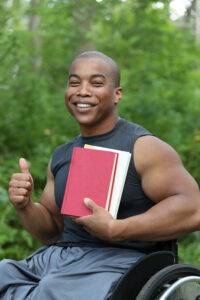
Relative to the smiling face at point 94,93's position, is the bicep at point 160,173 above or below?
below

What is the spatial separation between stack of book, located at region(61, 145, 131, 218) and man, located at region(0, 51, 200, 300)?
7 cm

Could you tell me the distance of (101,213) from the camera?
305 centimetres

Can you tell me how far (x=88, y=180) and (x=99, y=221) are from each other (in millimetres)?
249

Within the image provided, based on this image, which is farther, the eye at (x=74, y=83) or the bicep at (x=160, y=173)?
the eye at (x=74, y=83)

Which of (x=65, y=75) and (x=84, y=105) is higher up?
(x=65, y=75)

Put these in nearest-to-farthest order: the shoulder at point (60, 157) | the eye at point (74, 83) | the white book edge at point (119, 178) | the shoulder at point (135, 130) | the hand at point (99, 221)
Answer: the hand at point (99, 221) < the white book edge at point (119, 178) < the shoulder at point (135, 130) < the eye at point (74, 83) < the shoulder at point (60, 157)

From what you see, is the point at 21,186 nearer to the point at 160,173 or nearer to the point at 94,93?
the point at 94,93

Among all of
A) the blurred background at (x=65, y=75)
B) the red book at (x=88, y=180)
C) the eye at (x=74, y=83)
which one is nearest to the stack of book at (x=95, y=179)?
the red book at (x=88, y=180)

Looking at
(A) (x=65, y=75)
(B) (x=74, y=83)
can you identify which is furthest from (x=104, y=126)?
(A) (x=65, y=75)

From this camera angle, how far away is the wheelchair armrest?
9.64 feet

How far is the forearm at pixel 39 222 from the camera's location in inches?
140

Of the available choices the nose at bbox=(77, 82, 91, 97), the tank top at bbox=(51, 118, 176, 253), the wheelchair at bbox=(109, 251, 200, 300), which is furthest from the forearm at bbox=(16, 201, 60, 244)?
the wheelchair at bbox=(109, 251, 200, 300)

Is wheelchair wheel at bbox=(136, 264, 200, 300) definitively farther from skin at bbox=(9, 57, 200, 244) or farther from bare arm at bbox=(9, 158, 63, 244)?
bare arm at bbox=(9, 158, 63, 244)

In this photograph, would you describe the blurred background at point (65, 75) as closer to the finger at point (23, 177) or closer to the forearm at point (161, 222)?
the finger at point (23, 177)
